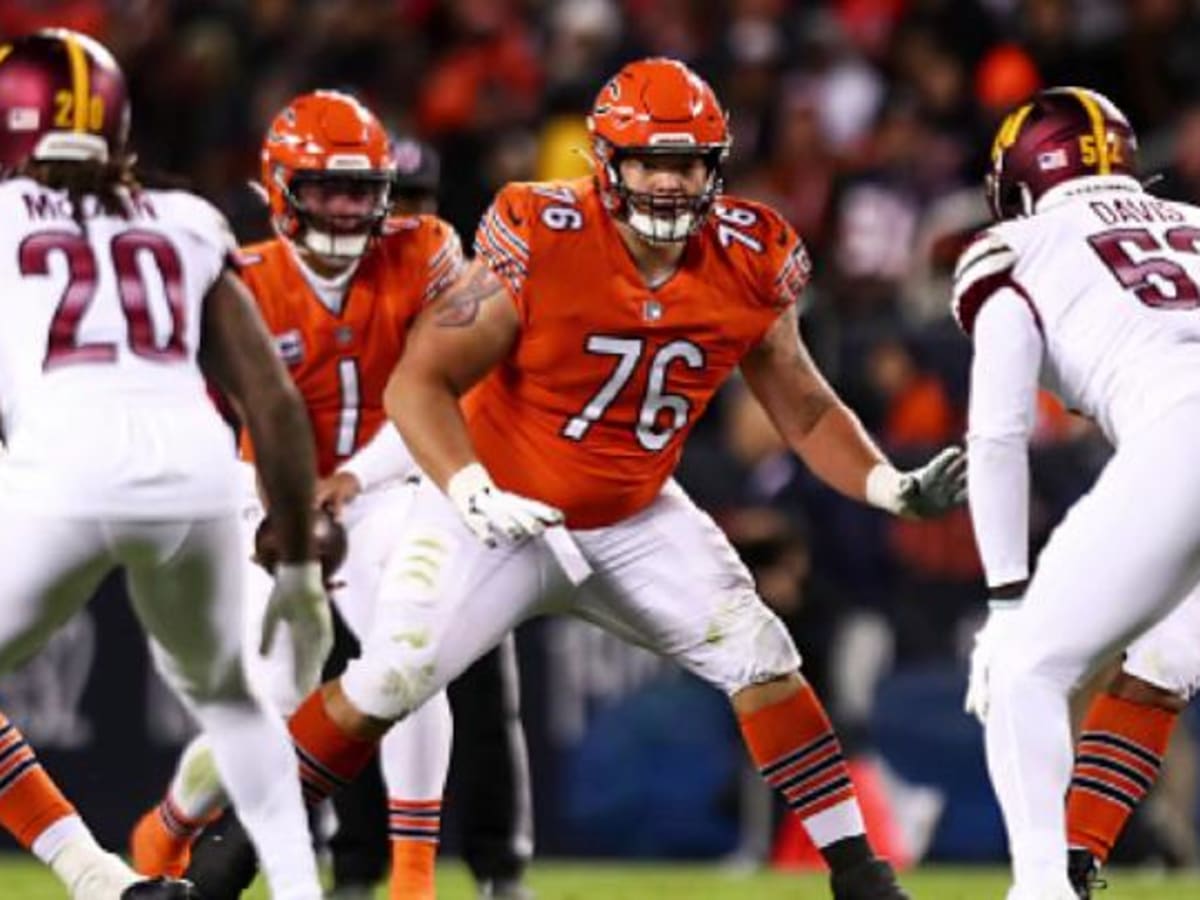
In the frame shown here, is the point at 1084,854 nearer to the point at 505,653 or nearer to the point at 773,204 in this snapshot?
the point at 505,653

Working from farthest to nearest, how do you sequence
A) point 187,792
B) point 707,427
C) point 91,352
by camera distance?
point 707,427
point 187,792
point 91,352

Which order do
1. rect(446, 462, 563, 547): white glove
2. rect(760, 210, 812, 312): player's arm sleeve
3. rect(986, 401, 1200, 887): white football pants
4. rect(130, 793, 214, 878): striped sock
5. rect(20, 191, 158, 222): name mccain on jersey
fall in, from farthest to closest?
rect(130, 793, 214, 878): striped sock, rect(760, 210, 812, 312): player's arm sleeve, rect(446, 462, 563, 547): white glove, rect(986, 401, 1200, 887): white football pants, rect(20, 191, 158, 222): name mccain on jersey

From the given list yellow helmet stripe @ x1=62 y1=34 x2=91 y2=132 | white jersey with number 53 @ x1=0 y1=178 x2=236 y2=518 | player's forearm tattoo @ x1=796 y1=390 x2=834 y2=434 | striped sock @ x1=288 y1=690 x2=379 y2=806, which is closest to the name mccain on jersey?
white jersey with number 53 @ x1=0 y1=178 x2=236 y2=518

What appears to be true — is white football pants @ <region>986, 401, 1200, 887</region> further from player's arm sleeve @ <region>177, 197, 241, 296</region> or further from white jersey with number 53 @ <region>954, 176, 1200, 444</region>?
player's arm sleeve @ <region>177, 197, 241, 296</region>

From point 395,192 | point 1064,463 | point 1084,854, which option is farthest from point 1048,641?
point 1064,463

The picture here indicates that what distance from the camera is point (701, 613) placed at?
21.4ft

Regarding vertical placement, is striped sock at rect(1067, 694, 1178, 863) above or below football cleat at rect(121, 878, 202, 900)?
above

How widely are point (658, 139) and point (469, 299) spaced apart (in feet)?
1.66

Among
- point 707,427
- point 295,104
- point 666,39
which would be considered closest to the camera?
point 295,104

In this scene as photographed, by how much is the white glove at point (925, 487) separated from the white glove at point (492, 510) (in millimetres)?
763

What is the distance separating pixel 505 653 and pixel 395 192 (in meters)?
1.14

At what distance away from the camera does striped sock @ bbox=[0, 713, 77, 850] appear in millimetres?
6160

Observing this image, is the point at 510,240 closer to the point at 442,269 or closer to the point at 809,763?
the point at 442,269

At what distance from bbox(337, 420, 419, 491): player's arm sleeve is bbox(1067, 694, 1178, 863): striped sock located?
168cm
